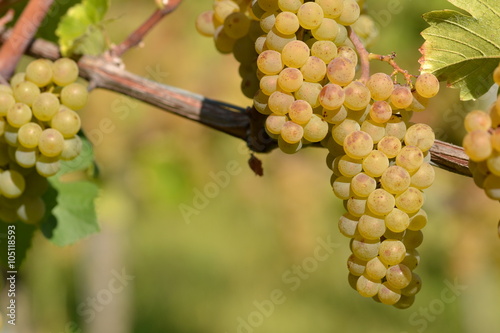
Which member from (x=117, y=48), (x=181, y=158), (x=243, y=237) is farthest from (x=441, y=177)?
(x=243, y=237)

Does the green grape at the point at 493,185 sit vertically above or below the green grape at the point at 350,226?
above

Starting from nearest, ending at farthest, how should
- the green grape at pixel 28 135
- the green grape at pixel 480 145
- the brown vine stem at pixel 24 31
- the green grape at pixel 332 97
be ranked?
1. the green grape at pixel 480 145
2. the green grape at pixel 332 97
3. the green grape at pixel 28 135
4. the brown vine stem at pixel 24 31

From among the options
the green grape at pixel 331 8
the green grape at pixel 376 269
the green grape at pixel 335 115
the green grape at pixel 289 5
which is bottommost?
the green grape at pixel 376 269

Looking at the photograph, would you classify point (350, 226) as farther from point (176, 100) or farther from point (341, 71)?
point (176, 100)

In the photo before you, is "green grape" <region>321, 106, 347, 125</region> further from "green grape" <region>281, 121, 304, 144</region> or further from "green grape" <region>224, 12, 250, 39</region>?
"green grape" <region>224, 12, 250, 39</region>

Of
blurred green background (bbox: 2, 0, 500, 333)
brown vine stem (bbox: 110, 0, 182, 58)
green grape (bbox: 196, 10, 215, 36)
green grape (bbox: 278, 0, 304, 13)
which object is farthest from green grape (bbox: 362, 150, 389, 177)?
blurred green background (bbox: 2, 0, 500, 333)

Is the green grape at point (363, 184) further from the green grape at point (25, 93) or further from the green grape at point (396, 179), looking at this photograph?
the green grape at point (25, 93)

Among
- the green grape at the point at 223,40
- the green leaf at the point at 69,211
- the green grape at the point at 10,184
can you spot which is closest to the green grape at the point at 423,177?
the green grape at the point at 223,40
